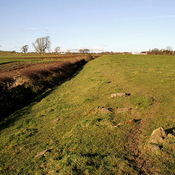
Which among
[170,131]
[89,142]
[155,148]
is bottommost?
[89,142]

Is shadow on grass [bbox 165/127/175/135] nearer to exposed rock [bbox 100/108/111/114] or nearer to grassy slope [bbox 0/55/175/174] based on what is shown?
grassy slope [bbox 0/55/175/174]

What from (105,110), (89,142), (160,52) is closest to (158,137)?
(89,142)

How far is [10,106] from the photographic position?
12992 millimetres

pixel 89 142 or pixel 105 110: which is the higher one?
pixel 105 110

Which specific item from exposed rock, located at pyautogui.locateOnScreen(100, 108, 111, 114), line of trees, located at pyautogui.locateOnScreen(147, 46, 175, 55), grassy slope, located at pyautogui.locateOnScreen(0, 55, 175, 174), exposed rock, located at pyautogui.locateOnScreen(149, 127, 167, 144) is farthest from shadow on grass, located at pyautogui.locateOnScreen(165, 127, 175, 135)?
line of trees, located at pyautogui.locateOnScreen(147, 46, 175, 55)

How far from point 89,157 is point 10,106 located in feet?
36.5

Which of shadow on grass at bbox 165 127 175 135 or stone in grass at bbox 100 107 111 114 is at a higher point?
shadow on grass at bbox 165 127 175 135

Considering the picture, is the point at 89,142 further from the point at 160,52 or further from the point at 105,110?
the point at 160,52

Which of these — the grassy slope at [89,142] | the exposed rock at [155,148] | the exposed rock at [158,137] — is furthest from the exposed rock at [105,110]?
the exposed rock at [155,148]

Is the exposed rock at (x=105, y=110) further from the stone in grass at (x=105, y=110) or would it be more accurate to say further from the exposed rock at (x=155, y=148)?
the exposed rock at (x=155, y=148)

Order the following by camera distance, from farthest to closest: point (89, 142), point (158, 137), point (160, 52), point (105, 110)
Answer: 1. point (160, 52)
2. point (105, 110)
3. point (89, 142)
4. point (158, 137)

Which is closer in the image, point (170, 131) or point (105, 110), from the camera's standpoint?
point (170, 131)

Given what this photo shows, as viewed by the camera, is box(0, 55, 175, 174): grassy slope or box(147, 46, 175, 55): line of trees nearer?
box(0, 55, 175, 174): grassy slope

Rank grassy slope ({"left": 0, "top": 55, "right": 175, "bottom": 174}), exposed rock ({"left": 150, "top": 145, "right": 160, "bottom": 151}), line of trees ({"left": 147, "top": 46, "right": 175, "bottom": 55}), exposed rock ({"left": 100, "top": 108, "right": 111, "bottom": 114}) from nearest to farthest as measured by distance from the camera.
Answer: grassy slope ({"left": 0, "top": 55, "right": 175, "bottom": 174})
exposed rock ({"left": 150, "top": 145, "right": 160, "bottom": 151})
exposed rock ({"left": 100, "top": 108, "right": 111, "bottom": 114})
line of trees ({"left": 147, "top": 46, "right": 175, "bottom": 55})
